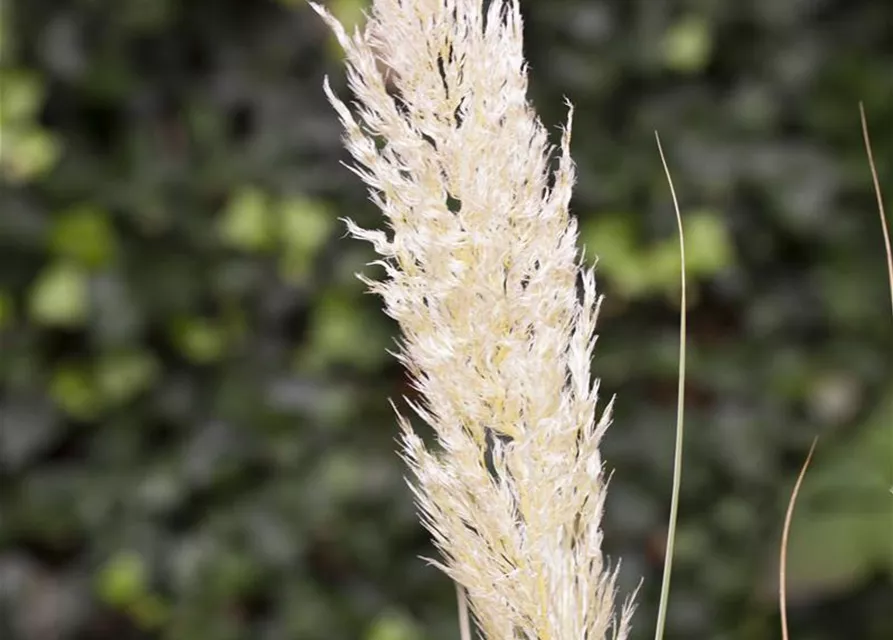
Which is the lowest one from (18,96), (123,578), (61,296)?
(123,578)

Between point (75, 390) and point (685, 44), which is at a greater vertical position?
point (685, 44)

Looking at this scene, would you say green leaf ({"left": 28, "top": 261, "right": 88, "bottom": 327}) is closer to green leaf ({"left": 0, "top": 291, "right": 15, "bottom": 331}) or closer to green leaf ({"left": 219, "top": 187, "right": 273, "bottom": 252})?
green leaf ({"left": 0, "top": 291, "right": 15, "bottom": 331})

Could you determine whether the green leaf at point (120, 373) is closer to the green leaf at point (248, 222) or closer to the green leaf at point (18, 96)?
the green leaf at point (248, 222)

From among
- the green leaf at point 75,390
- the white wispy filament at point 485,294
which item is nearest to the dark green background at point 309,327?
the green leaf at point 75,390

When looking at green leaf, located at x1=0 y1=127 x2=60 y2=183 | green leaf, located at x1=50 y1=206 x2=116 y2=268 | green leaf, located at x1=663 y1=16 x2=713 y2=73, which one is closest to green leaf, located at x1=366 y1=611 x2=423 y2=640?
green leaf, located at x1=50 y1=206 x2=116 y2=268

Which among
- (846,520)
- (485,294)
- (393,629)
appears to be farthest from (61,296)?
(485,294)

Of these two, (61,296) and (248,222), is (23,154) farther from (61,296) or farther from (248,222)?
(248,222)
